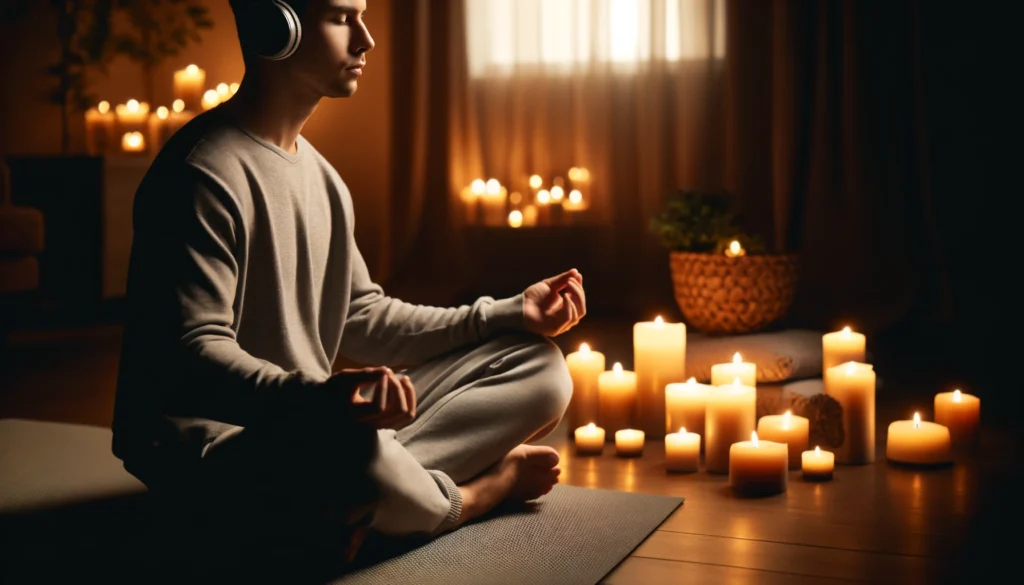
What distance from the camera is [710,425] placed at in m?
1.74

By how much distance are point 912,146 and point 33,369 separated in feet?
8.28

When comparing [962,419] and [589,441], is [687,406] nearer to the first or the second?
[589,441]

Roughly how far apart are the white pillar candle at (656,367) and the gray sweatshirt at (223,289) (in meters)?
0.71

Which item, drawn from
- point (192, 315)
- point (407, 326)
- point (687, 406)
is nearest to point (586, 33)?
point (687, 406)

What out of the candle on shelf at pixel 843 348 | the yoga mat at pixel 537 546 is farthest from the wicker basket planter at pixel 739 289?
the yoga mat at pixel 537 546

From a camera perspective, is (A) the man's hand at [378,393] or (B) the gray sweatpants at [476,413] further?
(B) the gray sweatpants at [476,413]

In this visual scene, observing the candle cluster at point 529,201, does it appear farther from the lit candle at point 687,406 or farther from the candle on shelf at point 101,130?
the lit candle at point 687,406

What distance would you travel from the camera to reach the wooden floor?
126cm

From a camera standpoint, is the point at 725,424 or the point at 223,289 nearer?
the point at 223,289

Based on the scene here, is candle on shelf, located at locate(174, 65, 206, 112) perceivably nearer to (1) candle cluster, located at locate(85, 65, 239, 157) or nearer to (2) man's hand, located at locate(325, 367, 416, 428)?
(1) candle cluster, located at locate(85, 65, 239, 157)

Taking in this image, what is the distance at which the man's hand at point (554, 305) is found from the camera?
1454 mm

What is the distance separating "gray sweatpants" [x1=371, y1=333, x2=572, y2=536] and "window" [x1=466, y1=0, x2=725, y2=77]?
233 cm

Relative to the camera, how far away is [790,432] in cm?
176

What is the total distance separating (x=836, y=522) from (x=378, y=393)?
738mm
